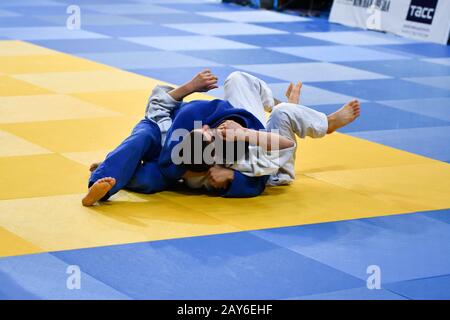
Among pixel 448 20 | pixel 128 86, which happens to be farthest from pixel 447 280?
pixel 448 20

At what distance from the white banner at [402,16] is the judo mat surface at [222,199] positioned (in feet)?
6.97

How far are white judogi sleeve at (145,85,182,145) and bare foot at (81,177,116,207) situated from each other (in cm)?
82

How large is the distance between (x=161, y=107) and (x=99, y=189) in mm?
1098

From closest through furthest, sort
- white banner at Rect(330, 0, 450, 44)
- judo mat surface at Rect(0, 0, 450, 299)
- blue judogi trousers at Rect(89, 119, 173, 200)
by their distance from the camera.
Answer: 1. judo mat surface at Rect(0, 0, 450, 299)
2. blue judogi trousers at Rect(89, 119, 173, 200)
3. white banner at Rect(330, 0, 450, 44)

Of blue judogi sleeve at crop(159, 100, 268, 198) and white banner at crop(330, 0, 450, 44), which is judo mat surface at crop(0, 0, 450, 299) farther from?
white banner at crop(330, 0, 450, 44)

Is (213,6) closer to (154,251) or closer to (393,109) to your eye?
(393,109)

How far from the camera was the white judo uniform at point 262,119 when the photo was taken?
707cm

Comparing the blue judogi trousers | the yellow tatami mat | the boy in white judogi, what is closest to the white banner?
the yellow tatami mat

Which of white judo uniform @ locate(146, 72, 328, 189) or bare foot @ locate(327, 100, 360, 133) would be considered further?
bare foot @ locate(327, 100, 360, 133)

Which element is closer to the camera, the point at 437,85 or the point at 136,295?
the point at 136,295

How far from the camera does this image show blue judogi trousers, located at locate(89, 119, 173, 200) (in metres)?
6.90

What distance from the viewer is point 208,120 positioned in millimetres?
7055

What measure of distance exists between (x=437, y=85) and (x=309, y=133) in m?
5.53
